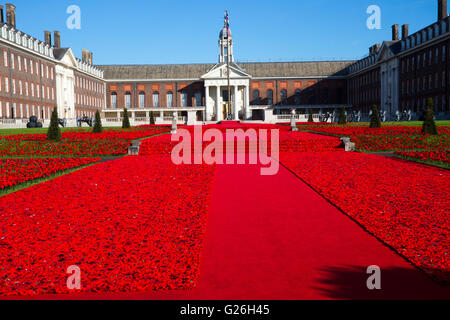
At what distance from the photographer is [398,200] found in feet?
24.0

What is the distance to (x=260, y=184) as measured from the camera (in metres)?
9.55

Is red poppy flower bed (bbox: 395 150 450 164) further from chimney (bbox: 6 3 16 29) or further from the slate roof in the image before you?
the slate roof

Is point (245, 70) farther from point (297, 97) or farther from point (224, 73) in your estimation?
point (297, 97)

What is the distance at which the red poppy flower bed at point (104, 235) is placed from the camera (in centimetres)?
412

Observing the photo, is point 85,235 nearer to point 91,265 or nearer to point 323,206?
point 91,265

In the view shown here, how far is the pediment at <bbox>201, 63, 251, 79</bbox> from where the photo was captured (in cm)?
7306

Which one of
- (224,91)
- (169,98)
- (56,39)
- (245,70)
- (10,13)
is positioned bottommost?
(169,98)

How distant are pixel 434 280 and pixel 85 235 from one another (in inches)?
161

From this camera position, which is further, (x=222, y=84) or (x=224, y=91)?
(x=224, y=91)

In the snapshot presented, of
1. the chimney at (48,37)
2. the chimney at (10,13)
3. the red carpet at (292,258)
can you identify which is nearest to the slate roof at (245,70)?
the chimney at (48,37)

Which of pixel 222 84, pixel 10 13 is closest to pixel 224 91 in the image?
pixel 222 84

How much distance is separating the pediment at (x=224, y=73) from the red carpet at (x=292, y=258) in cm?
6707

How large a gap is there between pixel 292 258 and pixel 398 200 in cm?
345
